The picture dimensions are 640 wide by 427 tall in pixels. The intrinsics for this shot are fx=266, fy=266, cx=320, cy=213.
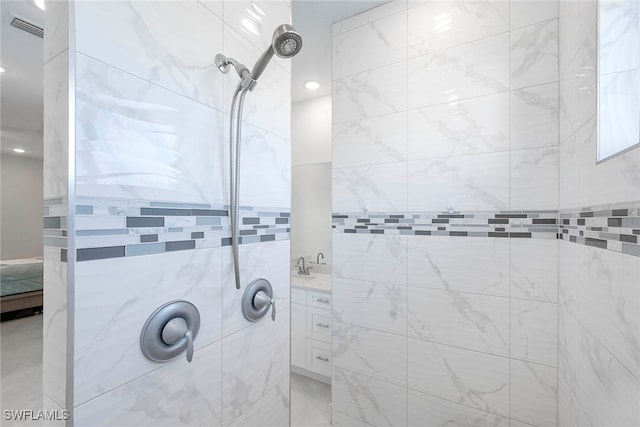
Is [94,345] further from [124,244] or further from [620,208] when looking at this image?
[620,208]

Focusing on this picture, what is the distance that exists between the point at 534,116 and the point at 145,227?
1760mm

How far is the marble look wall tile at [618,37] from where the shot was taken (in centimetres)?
76

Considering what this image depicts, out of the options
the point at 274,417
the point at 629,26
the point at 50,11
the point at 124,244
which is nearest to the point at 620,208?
the point at 629,26

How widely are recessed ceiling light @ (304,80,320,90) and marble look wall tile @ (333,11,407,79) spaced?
27.7 inches

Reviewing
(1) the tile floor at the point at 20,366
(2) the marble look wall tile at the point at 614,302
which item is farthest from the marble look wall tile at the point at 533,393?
(1) the tile floor at the point at 20,366

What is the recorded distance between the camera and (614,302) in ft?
→ 2.41

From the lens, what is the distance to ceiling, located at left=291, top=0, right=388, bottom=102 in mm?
1734

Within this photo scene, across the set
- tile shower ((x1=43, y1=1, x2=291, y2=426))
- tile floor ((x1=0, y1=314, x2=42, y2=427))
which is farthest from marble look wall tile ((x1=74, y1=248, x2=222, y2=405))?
tile floor ((x1=0, y1=314, x2=42, y2=427))

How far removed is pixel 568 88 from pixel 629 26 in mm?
413

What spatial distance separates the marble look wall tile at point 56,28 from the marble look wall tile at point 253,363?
951 millimetres

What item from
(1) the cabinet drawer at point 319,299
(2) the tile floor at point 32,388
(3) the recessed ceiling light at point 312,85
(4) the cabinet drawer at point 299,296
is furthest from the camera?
(3) the recessed ceiling light at point 312,85

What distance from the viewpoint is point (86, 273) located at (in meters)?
0.62

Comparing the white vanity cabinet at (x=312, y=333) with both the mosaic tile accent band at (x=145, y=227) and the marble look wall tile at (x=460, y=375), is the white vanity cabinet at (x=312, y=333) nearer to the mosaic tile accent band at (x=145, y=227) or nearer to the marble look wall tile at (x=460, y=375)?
the marble look wall tile at (x=460, y=375)

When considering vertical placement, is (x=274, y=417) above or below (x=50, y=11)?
below
